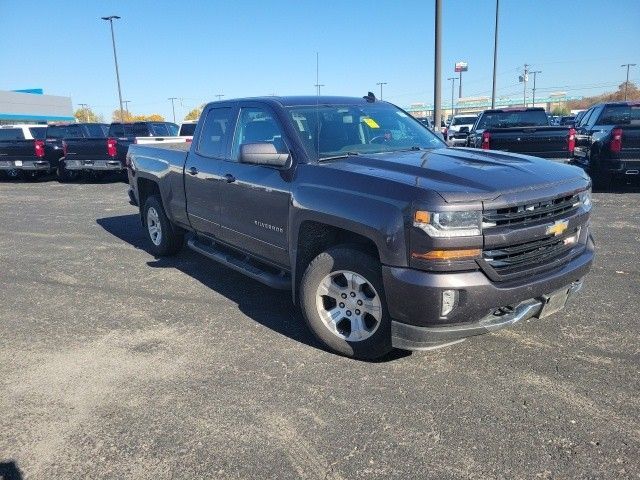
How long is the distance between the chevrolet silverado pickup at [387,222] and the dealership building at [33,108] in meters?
71.1

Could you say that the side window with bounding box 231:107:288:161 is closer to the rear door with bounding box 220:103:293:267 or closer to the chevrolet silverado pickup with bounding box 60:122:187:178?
the rear door with bounding box 220:103:293:267

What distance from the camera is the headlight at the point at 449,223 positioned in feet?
9.93

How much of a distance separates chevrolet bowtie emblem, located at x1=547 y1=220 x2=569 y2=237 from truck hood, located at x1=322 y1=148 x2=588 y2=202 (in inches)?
10.5

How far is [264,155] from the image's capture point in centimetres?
396

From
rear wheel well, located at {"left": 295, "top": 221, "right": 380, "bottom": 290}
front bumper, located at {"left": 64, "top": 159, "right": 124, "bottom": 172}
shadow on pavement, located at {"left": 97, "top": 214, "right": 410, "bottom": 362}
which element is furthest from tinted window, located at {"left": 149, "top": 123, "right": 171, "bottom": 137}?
rear wheel well, located at {"left": 295, "top": 221, "right": 380, "bottom": 290}

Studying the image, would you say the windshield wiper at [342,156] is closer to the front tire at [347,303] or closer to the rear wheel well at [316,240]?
the rear wheel well at [316,240]

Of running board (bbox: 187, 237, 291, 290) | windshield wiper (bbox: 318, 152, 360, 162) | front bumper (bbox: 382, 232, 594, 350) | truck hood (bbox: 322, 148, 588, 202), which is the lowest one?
running board (bbox: 187, 237, 291, 290)

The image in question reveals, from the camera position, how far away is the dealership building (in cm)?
6656

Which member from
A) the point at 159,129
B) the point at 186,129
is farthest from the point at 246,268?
the point at 159,129

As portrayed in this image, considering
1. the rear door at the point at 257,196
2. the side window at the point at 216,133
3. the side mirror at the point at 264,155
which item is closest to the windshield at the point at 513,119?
the side window at the point at 216,133

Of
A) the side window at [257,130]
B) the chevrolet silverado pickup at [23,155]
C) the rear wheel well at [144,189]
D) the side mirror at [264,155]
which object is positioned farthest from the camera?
the chevrolet silverado pickup at [23,155]

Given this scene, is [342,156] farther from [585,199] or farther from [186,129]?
[186,129]

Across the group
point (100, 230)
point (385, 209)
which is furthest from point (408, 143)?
point (100, 230)

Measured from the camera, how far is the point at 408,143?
4.61m
